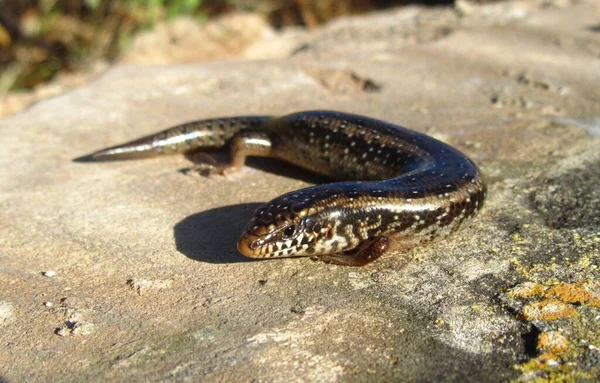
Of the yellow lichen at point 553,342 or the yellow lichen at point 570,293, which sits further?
the yellow lichen at point 570,293

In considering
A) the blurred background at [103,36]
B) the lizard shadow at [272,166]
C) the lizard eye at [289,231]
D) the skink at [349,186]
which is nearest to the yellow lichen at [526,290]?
the skink at [349,186]

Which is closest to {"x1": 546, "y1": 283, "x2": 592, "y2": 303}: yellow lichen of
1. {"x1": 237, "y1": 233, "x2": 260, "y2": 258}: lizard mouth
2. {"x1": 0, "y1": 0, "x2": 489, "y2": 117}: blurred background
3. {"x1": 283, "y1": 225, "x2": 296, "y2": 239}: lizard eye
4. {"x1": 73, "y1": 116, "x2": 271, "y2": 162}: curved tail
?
{"x1": 283, "y1": 225, "x2": 296, "y2": 239}: lizard eye

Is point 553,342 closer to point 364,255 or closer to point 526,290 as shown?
point 526,290

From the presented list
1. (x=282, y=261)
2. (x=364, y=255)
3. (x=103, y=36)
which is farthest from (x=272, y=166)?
(x=103, y=36)

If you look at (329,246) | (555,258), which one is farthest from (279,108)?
(555,258)

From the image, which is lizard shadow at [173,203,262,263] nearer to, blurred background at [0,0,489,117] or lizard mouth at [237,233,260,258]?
lizard mouth at [237,233,260,258]

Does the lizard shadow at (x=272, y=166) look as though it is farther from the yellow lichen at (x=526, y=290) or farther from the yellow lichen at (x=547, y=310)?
the yellow lichen at (x=547, y=310)

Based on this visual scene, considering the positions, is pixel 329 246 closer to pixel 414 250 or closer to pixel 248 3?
pixel 414 250
